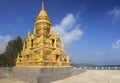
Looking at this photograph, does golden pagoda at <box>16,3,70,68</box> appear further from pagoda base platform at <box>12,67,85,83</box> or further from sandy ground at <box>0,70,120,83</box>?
sandy ground at <box>0,70,120,83</box>

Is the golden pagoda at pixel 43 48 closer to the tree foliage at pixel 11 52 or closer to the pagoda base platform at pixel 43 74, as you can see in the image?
the pagoda base platform at pixel 43 74

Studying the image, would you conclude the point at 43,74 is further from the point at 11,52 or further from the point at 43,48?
the point at 11,52

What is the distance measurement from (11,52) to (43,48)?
2417cm

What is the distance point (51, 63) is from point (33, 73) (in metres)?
4.19

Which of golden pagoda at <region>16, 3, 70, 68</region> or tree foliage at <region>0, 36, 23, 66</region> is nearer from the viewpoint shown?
golden pagoda at <region>16, 3, 70, 68</region>

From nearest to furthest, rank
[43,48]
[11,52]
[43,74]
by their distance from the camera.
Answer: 1. [43,74]
2. [43,48]
3. [11,52]

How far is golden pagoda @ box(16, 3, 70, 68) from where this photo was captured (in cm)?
2225

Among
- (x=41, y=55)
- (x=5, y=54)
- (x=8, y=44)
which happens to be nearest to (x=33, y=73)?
(x=41, y=55)

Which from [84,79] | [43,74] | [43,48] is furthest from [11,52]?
[84,79]

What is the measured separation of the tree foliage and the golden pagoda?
49.6 feet

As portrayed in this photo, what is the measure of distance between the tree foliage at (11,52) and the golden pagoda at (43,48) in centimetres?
1512

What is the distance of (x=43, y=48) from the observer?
22.7 meters

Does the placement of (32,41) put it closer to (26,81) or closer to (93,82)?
(26,81)

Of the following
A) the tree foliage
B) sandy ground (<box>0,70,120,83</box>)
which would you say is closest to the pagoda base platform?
sandy ground (<box>0,70,120,83</box>)
